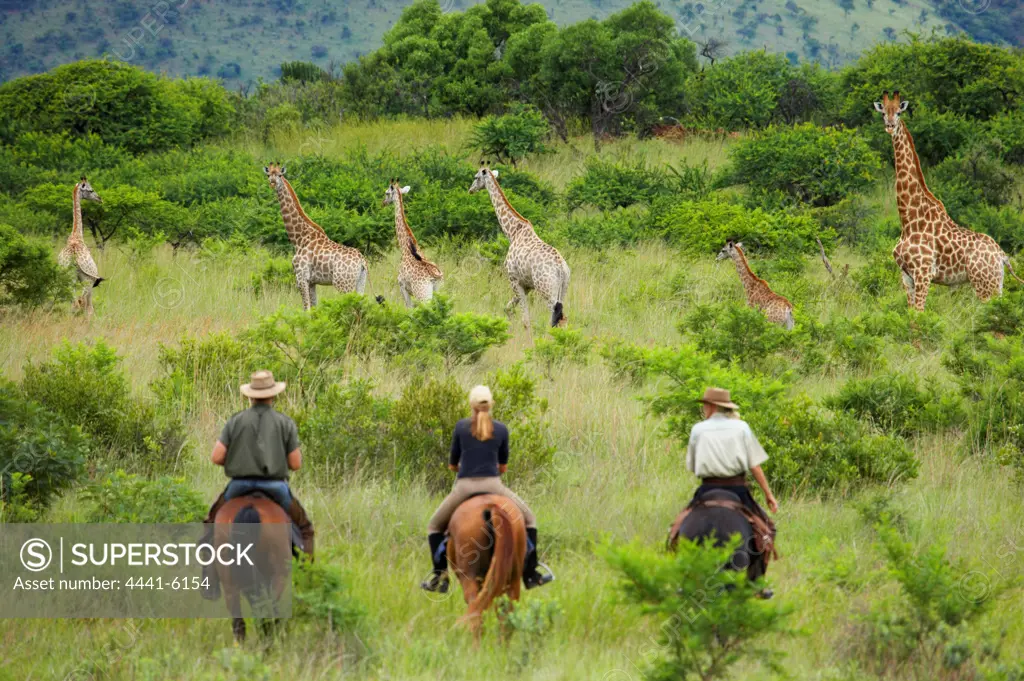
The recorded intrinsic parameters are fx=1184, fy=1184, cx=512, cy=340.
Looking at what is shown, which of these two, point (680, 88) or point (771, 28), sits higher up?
point (680, 88)

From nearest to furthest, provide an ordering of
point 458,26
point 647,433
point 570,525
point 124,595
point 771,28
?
point 124,595 < point 570,525 < point 647,433 < point 458,26 < point 771,28

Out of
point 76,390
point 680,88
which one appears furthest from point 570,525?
point 680,88

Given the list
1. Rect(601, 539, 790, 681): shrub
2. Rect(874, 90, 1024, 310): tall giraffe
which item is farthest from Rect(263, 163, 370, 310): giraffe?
Rect(601, 539, 790, 681): shrub

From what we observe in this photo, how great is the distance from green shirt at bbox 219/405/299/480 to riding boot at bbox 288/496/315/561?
0.61 feet

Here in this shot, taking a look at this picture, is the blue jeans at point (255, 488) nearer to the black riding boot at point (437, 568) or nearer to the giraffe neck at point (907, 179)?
the black riding boot at point (437, 568)

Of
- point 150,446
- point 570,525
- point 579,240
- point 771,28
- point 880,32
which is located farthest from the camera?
point 771,28

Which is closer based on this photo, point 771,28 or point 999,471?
point 999,471

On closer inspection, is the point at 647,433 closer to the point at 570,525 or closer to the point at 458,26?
the point at 570,525

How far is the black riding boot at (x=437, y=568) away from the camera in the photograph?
249 inches

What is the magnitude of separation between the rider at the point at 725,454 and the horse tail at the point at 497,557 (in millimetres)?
→ 1027

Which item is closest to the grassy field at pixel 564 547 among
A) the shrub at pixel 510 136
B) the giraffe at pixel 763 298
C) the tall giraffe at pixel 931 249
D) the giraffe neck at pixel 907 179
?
the giraffe at pixel 763 298

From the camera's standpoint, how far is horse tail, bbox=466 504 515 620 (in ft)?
19.9

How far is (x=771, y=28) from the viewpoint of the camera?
329 ft

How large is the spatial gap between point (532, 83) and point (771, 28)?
74749 millimetres
